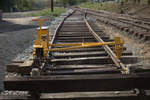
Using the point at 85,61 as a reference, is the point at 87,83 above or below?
above

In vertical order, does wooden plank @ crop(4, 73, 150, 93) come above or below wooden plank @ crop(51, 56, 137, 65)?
above

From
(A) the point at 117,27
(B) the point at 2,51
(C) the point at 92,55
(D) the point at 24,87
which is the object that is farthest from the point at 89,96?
(A) the point at 117,27

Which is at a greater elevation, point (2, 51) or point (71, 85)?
point (71, 85)

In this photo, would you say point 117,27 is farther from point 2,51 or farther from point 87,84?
point 87,84

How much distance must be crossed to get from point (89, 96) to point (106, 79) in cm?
37

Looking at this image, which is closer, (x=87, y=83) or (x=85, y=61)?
(x=87, y=83)

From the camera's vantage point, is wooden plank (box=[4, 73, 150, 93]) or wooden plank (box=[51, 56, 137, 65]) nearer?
wooden plank (box=[4, 73, 150, 93])

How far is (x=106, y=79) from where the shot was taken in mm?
2463

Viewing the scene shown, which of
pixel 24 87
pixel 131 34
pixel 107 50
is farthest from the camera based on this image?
pixel 131 34

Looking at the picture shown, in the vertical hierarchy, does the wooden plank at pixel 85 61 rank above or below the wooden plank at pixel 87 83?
below

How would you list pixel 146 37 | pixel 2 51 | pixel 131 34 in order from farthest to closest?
pixel 131 34 < pixel 146 37 < pixel 2 51

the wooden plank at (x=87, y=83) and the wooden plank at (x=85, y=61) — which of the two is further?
the wooden plank at (x=85, y=61)

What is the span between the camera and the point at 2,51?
20.6ft

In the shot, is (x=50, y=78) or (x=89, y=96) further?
(x=89, y=96)
